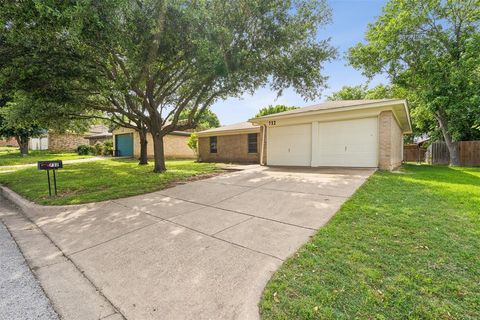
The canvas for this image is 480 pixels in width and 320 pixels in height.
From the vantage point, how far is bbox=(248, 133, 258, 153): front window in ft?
54.2

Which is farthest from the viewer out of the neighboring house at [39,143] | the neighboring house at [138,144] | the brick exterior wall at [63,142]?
the neighboring house at [39,143]

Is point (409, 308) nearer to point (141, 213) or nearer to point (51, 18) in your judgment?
point (141, 213)

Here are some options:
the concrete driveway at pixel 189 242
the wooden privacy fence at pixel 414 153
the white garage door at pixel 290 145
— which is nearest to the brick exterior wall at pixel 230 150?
the white garage door at pixel 290 145

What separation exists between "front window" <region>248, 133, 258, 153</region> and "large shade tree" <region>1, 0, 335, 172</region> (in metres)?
5.65

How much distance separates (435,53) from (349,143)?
35.8 feet

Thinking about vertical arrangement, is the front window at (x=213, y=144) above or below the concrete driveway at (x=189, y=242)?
above

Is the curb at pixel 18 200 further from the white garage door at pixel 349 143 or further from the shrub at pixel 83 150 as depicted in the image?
the shrub at pixel 83 150

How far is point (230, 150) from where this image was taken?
701 inches

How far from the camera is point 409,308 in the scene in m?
2.03

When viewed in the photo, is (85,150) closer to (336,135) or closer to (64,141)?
(64,141)

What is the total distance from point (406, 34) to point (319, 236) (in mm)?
17922

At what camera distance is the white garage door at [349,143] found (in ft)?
32.3

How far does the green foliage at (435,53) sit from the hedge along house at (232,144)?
9.97m

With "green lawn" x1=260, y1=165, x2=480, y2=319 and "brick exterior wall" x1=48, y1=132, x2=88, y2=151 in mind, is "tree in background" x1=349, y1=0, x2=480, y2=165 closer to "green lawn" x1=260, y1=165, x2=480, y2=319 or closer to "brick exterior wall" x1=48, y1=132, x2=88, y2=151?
"green lawn" x1=260, y1=165, x2=480, y2=319
